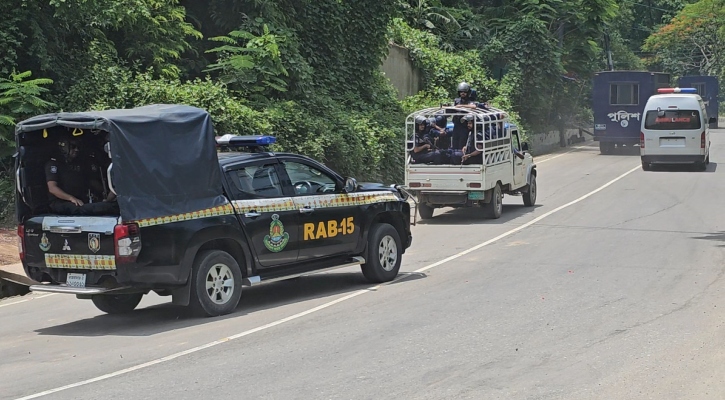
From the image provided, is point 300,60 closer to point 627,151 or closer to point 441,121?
point 441,121

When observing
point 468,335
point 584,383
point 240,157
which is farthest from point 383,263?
point 584,383

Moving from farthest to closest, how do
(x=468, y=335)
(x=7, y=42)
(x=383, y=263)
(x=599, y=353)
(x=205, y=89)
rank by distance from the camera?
(x=205, y=89)
(x=7, y=42)
(x=383, y=263)
(x=468, y=335)
(x=599, y=353)

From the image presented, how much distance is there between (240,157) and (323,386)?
429 centimetres

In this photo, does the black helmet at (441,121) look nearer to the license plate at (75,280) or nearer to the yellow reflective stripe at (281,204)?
the yellow reflective stripe at (281,204)

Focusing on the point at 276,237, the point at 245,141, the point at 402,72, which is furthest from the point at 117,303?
the point at 402,72

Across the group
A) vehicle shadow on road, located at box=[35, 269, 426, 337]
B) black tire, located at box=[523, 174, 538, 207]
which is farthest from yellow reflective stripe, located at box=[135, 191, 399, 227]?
black tire, located at box=[523, 174, 538, 207]

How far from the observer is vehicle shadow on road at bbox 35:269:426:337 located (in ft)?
33.3

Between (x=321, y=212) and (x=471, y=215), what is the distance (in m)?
9.19

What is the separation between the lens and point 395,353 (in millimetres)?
8531

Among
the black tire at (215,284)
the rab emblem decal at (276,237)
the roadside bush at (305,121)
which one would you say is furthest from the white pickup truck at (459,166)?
the black tire at (215,284)

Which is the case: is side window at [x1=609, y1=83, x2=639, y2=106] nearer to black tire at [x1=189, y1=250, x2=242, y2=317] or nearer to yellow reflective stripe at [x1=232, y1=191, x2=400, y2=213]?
yellow reflective stripe at [x1=232, y1=191, x2=400, y2=213]

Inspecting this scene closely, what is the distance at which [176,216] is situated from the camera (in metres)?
10.0

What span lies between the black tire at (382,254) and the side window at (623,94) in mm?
27974

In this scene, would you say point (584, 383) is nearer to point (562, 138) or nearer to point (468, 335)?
point (468, 335)
